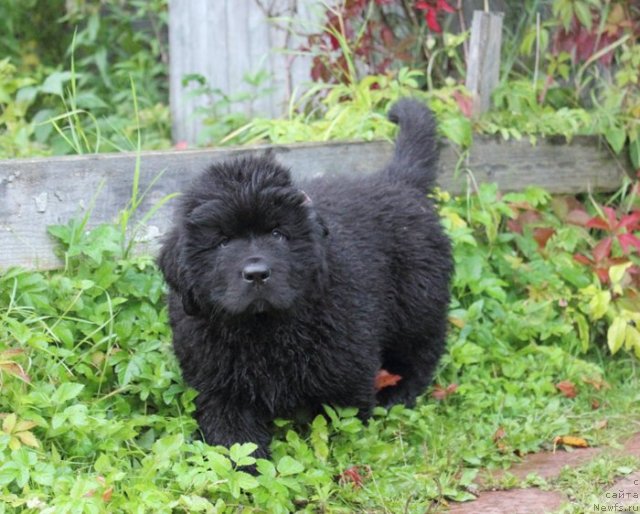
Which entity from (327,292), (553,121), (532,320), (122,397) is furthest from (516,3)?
(122,397)

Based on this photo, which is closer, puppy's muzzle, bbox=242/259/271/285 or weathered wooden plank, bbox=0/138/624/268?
puppy's muzzle, bbox=242/259/271/285

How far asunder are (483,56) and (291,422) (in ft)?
8.35

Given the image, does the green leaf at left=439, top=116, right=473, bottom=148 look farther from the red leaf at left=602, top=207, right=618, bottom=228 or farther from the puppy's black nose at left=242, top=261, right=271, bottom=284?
the puppy's black nose at left=242, top=261, right=271, bottom=284

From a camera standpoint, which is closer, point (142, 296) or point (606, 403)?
point (142, 296)

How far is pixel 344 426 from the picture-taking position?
12.9 feet

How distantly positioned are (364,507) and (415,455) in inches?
18.9

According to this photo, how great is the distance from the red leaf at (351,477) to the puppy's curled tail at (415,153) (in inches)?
58.4

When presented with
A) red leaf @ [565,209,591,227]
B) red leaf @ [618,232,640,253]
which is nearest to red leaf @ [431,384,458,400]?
red leaf @ [618,232,640,253]

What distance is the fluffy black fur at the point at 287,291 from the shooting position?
11.7 feet

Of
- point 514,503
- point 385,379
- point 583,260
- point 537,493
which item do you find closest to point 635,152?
point 583,260

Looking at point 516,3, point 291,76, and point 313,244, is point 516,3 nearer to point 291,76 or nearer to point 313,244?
point 291,76

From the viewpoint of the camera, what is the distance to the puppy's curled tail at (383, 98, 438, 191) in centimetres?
484

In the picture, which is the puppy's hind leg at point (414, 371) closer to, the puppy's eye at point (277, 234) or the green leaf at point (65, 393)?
the puppy's eye at point (277, 234)

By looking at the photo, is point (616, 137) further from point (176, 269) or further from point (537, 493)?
point (176, 269)
